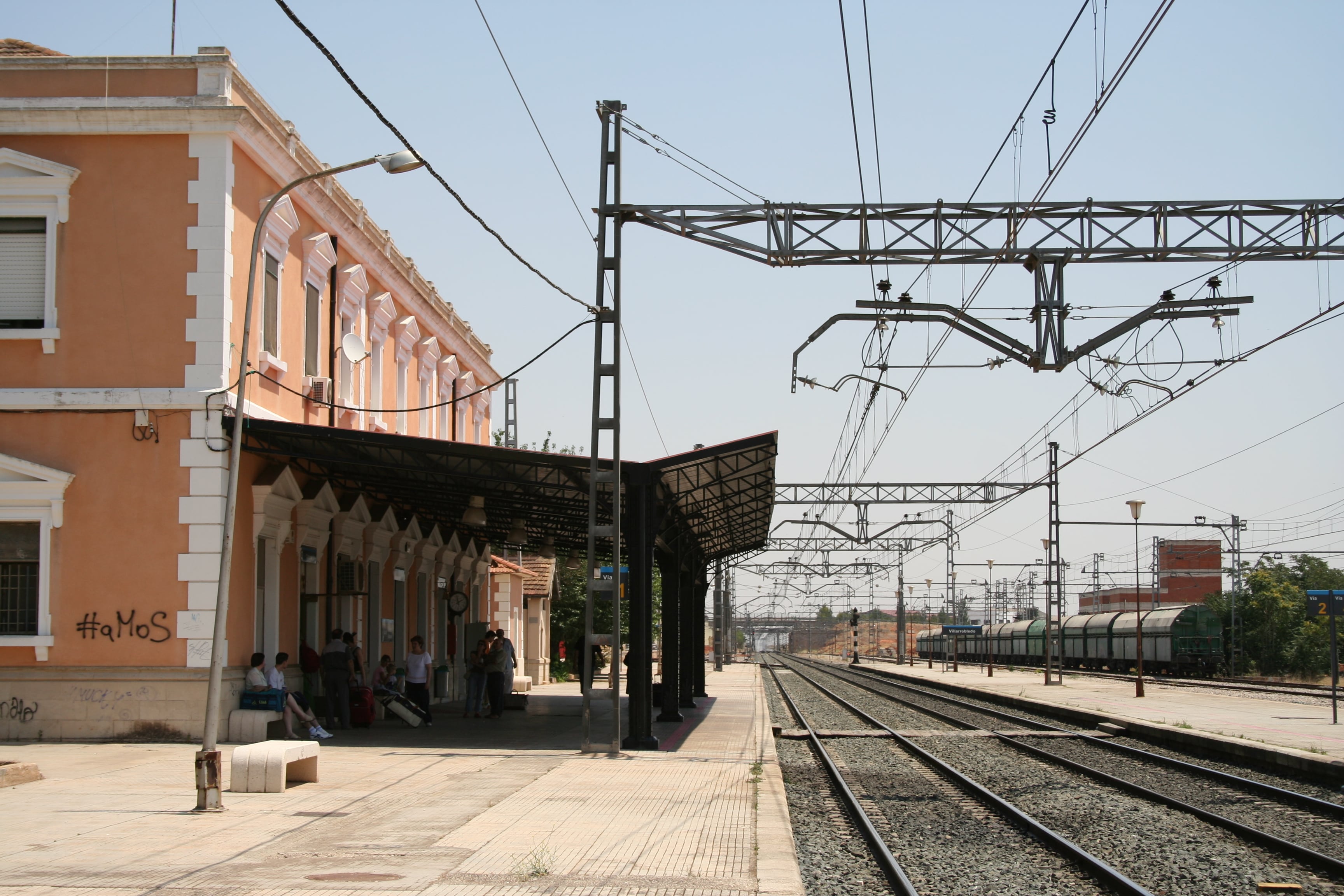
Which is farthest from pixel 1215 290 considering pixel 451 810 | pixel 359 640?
pixel 359 640

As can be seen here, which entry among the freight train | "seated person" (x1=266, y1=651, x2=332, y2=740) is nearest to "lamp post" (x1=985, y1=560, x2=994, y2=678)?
the freight train

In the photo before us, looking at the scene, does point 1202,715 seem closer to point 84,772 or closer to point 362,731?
point 362,731

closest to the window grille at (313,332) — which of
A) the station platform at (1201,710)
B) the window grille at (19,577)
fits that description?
the window grille at (19,577)

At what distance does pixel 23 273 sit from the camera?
17.7 meters

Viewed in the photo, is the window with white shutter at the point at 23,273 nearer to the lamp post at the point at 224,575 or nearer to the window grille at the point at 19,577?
the window grille at the point at 19,577

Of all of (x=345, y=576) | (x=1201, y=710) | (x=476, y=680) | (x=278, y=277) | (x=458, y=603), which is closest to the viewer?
(x=278, y=277)

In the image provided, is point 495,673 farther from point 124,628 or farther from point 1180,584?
point 1180,584

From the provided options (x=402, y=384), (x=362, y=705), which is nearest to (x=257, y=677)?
(x=362, y=705)

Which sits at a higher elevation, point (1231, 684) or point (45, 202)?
point (45, 202)

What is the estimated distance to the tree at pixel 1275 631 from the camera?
50.7 metres

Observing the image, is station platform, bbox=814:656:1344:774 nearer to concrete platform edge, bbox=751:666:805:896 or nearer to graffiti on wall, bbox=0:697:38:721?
concrete platform edge, bbox=751:666:805:896

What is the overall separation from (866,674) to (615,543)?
4776 centimetres

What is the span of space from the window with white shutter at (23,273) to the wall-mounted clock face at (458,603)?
44.0ft

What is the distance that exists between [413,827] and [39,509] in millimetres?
9174
